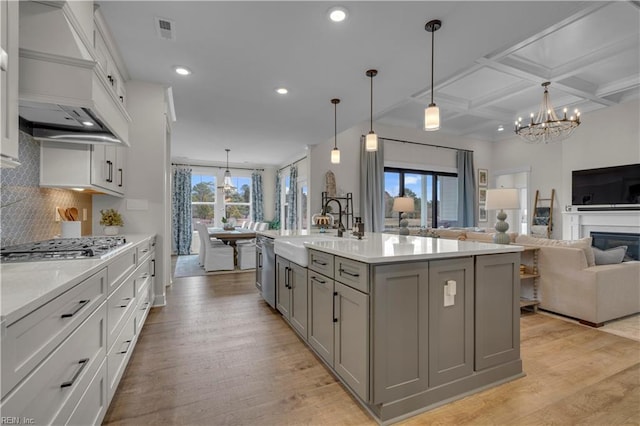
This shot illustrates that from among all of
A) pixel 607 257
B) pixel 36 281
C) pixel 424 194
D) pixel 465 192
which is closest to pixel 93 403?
pixel 36 281

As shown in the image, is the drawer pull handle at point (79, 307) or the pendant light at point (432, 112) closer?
the drawer pull handle at point (79, 307)

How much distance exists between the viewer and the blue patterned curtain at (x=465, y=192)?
25.4ft

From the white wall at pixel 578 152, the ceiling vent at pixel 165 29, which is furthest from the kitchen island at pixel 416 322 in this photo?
Result: the white wall at pixel 578 152

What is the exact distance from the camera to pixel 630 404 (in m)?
1.75

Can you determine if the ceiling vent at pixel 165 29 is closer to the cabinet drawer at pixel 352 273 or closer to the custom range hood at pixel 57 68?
the custom range hood at pixel 57 68

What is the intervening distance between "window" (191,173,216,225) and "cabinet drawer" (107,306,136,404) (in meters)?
6.83

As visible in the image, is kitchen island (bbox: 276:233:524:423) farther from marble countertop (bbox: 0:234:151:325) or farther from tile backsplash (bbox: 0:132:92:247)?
tile backsplash (bbox: 0:132:92:247)

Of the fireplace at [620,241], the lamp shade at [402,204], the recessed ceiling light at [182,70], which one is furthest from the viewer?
the lamp shade at [402,204]

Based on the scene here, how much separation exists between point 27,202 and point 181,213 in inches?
255

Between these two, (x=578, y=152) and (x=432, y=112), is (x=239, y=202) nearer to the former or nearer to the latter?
(x=432, y=112)

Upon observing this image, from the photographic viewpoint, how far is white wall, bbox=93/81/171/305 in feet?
11.2

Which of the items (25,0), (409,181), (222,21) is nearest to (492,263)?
(222,21)

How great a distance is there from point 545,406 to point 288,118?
4480 mm

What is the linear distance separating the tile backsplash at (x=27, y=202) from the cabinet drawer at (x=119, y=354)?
2.84 feet
